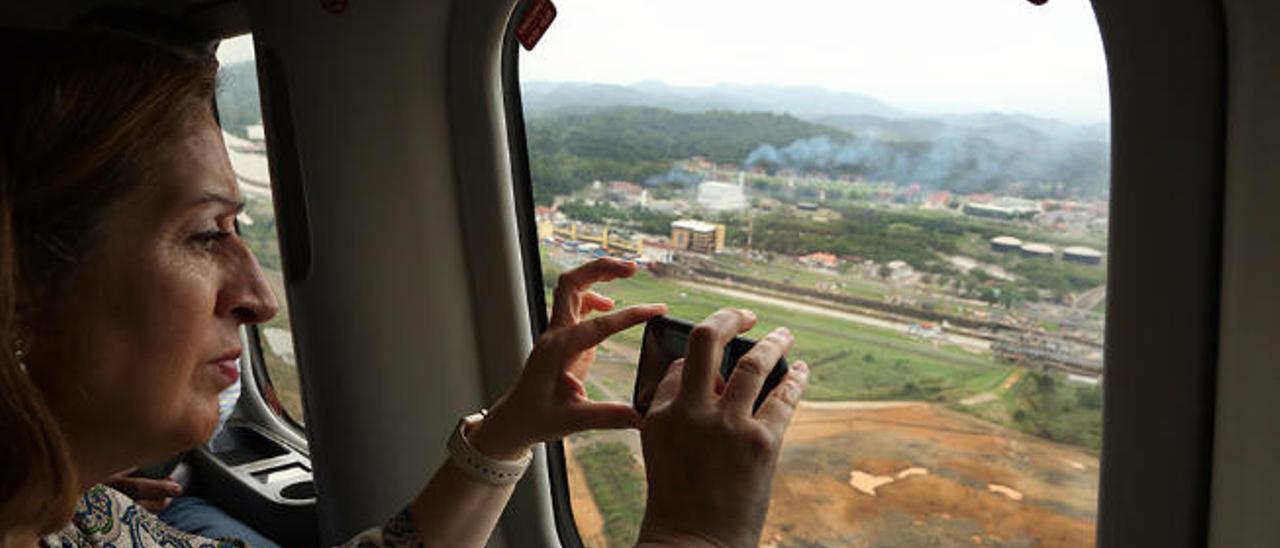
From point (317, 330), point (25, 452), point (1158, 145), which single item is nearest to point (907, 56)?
point (1158, 145)

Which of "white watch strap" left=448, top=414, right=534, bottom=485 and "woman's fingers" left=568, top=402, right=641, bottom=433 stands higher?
"woman's fingers" left=568, top=402, right=641, bottom=433

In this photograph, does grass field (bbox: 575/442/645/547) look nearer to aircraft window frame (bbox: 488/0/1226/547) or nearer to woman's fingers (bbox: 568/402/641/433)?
woman's fingers (bbox: 568/402/641/433)

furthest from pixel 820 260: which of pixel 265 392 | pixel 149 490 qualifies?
pixel 265 392

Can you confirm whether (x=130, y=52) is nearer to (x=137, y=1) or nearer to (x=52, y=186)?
(x=52, y=186)

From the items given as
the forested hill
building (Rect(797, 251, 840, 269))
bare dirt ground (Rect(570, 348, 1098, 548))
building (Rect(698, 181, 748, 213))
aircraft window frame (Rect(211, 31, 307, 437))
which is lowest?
aircraft window frame (Rect(211, 31, 307, 437))

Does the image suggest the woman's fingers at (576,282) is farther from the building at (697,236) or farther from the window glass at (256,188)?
the window glass at (256,188)

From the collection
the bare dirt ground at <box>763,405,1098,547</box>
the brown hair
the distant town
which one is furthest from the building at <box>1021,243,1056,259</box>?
the brown hair
